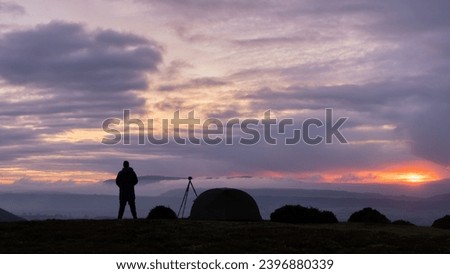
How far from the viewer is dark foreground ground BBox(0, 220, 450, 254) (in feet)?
79.8

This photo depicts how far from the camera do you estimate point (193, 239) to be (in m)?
26.1

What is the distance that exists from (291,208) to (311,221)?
59.6 inches

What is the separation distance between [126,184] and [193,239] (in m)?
9.42

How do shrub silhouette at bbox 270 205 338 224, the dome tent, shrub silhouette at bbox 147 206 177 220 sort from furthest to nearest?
1. the dome tent
2. shrub silhouette at bbox 147 206 177 220
3. shrub silhouette at bbox 270 205 338 224

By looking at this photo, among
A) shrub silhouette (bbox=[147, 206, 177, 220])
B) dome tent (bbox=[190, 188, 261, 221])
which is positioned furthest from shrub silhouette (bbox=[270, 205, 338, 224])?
shrub silhouette (bbox=[147, 206, 177, 220])

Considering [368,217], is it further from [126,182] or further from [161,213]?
[126,182]

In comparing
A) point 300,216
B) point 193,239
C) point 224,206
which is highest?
point 224,206

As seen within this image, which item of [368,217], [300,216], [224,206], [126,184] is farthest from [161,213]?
[368,217]

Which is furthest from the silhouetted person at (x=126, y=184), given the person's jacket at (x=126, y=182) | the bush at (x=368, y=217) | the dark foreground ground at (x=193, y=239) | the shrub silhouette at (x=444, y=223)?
the shrub silhouette at (x=444, y=223)

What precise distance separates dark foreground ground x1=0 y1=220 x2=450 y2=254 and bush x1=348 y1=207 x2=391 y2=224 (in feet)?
25.5

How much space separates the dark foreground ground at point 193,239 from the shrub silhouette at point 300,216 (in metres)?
8.28

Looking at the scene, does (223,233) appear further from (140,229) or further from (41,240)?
(41,240)

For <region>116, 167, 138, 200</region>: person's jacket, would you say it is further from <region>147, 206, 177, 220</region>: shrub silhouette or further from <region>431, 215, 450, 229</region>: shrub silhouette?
<region>431, 215, 450, 229</region>: shrub silhouette
